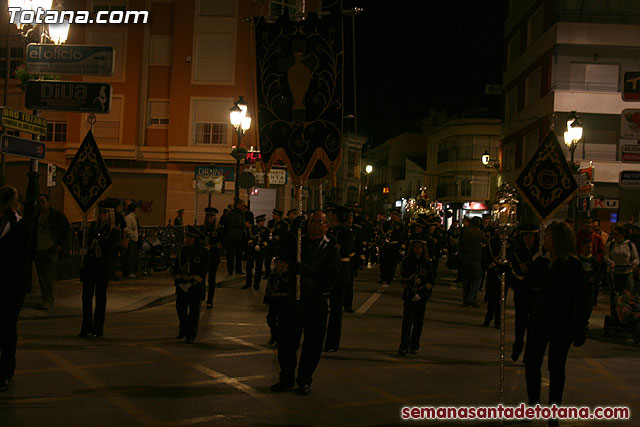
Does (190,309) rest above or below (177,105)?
below

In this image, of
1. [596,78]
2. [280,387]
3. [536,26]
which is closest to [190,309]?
[280,387]

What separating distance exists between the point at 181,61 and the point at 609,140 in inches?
870

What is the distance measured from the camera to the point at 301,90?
361 inches

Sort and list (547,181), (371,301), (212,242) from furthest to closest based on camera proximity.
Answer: (371,301), (212,242), (547,181)

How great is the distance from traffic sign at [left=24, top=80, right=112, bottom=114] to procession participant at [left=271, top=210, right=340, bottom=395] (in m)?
6.96

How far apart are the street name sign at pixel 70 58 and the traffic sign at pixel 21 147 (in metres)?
1.57

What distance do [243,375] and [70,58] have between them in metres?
7.97

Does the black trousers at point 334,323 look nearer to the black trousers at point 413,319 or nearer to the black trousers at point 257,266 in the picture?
the black trousers at point 413,319

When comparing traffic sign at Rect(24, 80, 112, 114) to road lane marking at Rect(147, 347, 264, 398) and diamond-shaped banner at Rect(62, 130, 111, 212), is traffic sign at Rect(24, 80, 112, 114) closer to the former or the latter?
diamond-shaped banner at Rect(62, 130, 111, 212)

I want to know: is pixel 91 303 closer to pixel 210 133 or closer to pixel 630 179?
pixel 630 179

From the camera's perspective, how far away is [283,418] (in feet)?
19.4

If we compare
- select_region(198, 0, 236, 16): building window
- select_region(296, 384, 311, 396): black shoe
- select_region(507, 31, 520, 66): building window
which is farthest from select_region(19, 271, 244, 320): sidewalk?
select_region(507, 31, 520, 66): building window

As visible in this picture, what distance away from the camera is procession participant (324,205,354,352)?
9.18m

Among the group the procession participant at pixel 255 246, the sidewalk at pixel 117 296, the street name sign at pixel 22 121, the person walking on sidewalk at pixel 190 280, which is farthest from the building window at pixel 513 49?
the person walking on sidewalk at pixel 190 280
